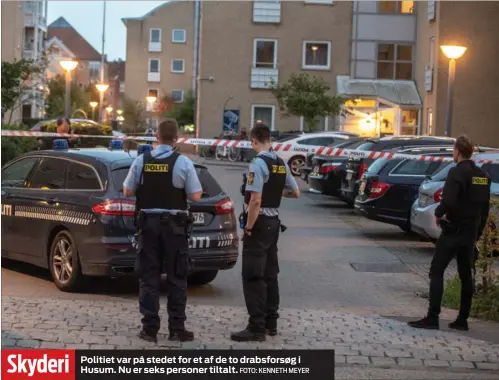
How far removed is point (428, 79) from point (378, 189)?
85.8 feet

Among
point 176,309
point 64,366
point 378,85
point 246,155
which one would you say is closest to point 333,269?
point 176,309

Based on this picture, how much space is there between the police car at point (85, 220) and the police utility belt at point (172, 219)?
1.92 m

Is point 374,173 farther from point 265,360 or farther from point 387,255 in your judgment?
point 265,360

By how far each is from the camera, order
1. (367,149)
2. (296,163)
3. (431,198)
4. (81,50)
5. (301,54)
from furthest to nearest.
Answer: (81,50) → (301,54) → (296,163) → (367,149) → (431,198)

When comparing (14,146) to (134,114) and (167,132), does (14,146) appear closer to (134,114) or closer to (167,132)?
(167,132)

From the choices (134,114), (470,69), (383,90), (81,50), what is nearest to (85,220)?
(470,69)

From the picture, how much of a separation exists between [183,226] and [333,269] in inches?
204

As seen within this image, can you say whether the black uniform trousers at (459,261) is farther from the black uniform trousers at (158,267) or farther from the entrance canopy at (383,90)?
the entrance canopy at (383,90)

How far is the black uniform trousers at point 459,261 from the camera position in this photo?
7.95 metres

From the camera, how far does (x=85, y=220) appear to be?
9055 mm

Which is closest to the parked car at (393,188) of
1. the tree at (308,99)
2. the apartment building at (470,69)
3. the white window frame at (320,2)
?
the apartment building at (470,69)

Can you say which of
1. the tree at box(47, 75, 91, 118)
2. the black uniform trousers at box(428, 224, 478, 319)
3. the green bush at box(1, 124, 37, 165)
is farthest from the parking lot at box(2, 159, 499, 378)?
the tree at box(47, 75, 91, 118)

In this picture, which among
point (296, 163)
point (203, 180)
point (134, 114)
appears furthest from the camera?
point (134, 114)
